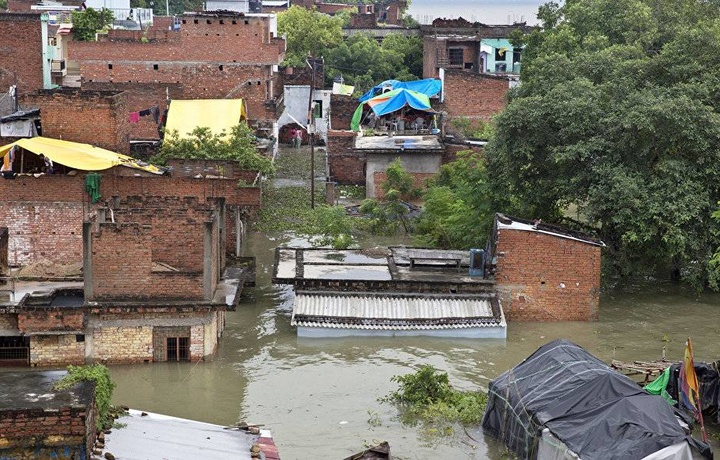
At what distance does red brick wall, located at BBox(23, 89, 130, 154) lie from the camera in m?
27.0

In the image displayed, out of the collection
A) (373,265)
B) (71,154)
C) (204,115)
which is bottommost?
(373,265)

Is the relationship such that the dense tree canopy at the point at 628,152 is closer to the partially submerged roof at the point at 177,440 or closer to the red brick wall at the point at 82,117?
the red brick wall at the point at 82,117

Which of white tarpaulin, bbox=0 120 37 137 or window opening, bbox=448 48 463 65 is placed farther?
window opening, bbox=448 48 463 65

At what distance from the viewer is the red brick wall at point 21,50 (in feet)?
135

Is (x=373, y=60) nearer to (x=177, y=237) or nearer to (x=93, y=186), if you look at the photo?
(x=93, y=186)

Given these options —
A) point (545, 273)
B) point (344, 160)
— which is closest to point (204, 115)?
point (344, 160)

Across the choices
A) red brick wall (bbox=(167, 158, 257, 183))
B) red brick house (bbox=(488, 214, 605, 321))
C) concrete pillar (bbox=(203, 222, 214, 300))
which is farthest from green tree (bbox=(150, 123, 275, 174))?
concrete pillar (bbox=(203, 222, 214, 300))

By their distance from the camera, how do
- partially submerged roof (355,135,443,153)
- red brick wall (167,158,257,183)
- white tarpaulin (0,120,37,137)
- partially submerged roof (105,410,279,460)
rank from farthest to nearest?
partially submerged roof (355,135,443,153), white tarpaulin (0,120,37,137), red brick wall (167,158,257,183), partially submerged roof (105,410,279,460)

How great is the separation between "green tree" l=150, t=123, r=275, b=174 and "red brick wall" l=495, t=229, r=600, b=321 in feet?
39.2

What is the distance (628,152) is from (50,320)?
1311 cm

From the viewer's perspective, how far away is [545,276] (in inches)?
910

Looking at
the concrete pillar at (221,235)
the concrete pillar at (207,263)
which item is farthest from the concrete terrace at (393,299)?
the concrete pillar at (207,263)

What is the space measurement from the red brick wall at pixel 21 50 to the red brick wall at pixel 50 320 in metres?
23.6

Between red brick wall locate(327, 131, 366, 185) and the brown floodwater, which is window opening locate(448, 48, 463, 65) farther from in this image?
the brown floodwater
